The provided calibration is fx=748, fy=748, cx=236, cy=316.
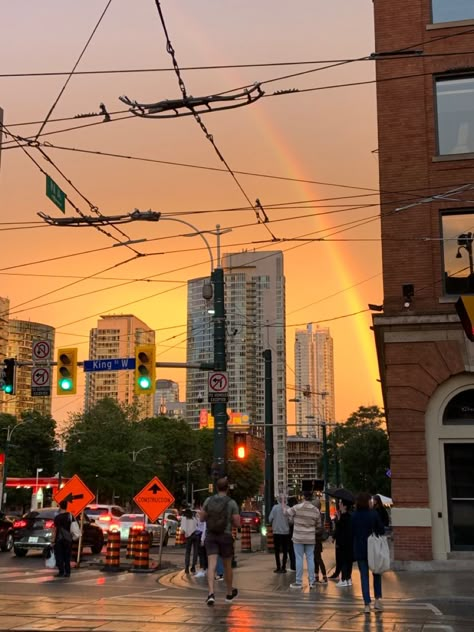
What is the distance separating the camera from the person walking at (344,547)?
14766 millimetres

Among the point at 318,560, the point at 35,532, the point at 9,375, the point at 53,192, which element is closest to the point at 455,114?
the point at 53,192

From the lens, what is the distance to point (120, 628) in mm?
9047

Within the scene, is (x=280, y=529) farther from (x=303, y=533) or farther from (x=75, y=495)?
(x=75, y=495)

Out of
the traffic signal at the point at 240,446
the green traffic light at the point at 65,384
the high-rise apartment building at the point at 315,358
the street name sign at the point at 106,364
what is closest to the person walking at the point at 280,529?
the street name sign at the point at 106,364

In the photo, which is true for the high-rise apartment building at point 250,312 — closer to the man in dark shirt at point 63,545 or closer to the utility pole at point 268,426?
the utility pole at point 268,426

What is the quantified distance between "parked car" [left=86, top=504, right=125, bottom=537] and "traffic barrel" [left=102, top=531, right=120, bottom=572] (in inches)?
463

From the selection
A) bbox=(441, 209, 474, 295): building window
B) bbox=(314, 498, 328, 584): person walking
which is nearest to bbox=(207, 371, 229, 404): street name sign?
bbox=(314, 498, 328, 584): person walking

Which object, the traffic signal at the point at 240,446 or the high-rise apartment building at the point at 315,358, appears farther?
the high-rise apartment building at the point at 315,358

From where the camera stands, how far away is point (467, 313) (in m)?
17.4

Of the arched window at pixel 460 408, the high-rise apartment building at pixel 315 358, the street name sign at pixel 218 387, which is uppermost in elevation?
the high-rise apartment building at pixel 315 358

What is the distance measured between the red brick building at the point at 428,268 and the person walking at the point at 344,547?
319cm

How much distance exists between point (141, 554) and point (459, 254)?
1136 cm

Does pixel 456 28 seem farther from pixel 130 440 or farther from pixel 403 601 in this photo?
pixel 130 440

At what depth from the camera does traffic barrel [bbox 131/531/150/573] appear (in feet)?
62.0
